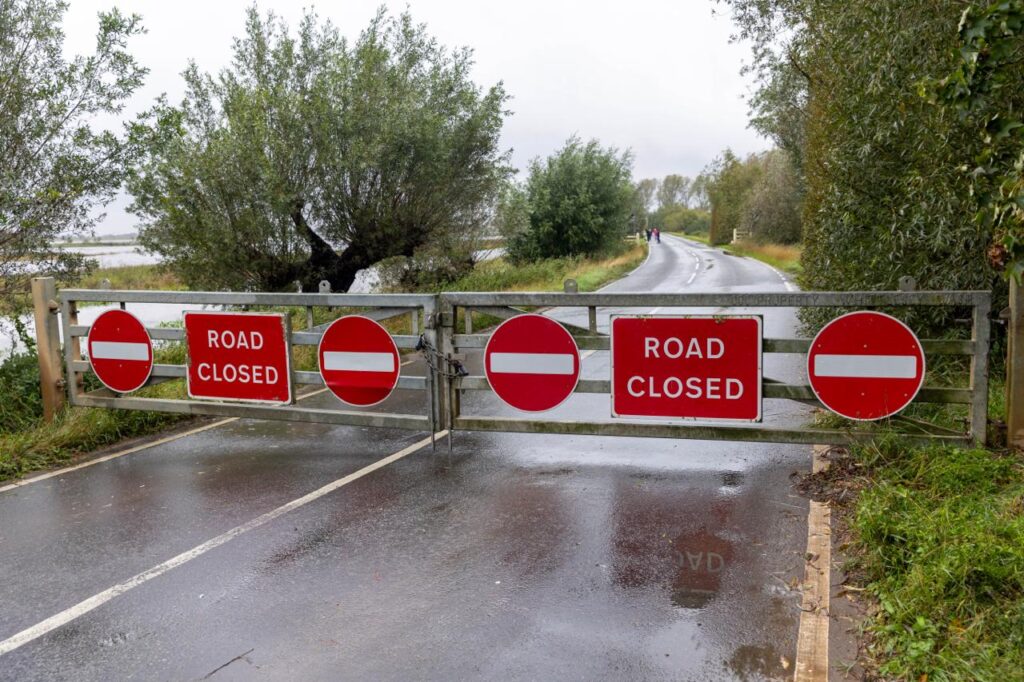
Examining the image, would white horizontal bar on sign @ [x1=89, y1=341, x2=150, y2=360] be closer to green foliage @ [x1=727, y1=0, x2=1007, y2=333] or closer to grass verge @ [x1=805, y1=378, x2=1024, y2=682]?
grass verge @ [x1=805, y1=378, x2=1024, y2=682]

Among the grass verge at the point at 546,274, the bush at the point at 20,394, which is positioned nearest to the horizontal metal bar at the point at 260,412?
the bush at the point at 20,394

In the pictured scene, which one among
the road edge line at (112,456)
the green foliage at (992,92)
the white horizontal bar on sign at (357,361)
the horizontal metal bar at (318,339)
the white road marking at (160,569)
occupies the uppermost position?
the green foliage at (992,92)

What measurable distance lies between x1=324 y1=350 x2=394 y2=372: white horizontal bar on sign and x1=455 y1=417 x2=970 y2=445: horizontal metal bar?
1048mm

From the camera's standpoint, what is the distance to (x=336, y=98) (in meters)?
17.4

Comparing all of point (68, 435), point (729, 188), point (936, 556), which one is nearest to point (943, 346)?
point (936, 556)

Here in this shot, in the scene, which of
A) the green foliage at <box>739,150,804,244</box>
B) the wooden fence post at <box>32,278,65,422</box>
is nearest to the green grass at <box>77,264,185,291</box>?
the wooden fence post at <box>32,278,65,422</box>

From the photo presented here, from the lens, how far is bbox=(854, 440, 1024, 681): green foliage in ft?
11.4

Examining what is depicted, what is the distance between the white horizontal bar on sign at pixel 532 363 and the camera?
23.3ft

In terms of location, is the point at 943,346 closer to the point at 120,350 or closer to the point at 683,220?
the point at 120,350

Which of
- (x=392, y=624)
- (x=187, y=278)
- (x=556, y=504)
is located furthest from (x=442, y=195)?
(x=392, y=624)

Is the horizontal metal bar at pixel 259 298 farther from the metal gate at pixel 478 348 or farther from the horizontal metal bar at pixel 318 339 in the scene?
the horizontal metal bar at pixel 318 339

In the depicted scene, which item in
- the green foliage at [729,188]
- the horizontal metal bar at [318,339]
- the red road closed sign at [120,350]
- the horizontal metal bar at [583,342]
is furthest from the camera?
the green foliage at [729,188]

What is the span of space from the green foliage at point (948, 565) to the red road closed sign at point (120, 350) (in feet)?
22.5

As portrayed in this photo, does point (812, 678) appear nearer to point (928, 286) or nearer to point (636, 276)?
point (928, 286)
